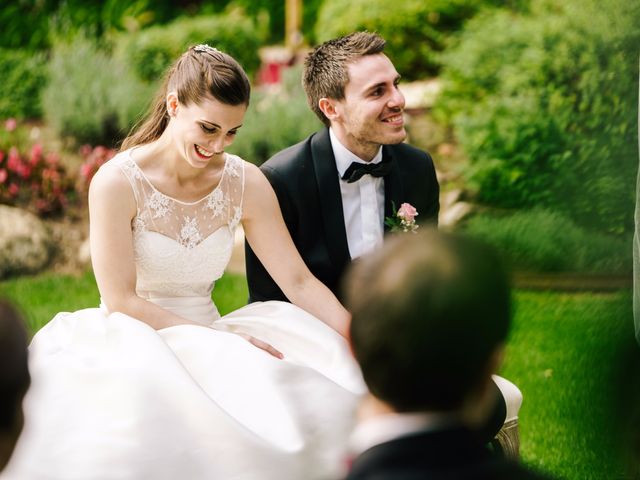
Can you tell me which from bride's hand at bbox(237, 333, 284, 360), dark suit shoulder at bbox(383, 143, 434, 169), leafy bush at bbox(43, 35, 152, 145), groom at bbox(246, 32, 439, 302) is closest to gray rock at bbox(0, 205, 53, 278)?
leafy bush at bbox(43, 35, 152, 145)

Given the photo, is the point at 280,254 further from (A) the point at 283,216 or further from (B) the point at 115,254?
(B) the point at 115,254

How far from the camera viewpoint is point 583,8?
6.45 meters

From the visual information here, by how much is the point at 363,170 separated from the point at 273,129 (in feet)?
13.5

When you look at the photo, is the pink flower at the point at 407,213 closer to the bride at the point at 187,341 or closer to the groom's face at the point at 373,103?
the groom's face at the point at 373,103

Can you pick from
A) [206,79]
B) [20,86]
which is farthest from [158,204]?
[20,86]

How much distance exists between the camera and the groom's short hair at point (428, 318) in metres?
1.38

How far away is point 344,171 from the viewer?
3.48m

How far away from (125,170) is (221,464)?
1.12m

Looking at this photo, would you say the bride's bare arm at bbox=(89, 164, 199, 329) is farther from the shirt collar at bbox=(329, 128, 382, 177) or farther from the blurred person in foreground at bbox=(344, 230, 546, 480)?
the blurred person in foreground at bbox=(344, 230, 546, 480)

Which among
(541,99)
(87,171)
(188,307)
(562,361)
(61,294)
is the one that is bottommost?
(61,294)

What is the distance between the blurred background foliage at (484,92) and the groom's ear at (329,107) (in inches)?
43.3

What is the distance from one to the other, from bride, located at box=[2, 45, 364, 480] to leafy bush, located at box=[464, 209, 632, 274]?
6.85ft

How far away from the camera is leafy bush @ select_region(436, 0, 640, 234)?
573 cm

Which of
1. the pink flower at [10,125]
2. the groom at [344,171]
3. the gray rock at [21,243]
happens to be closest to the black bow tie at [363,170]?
the groom at [344,171]
